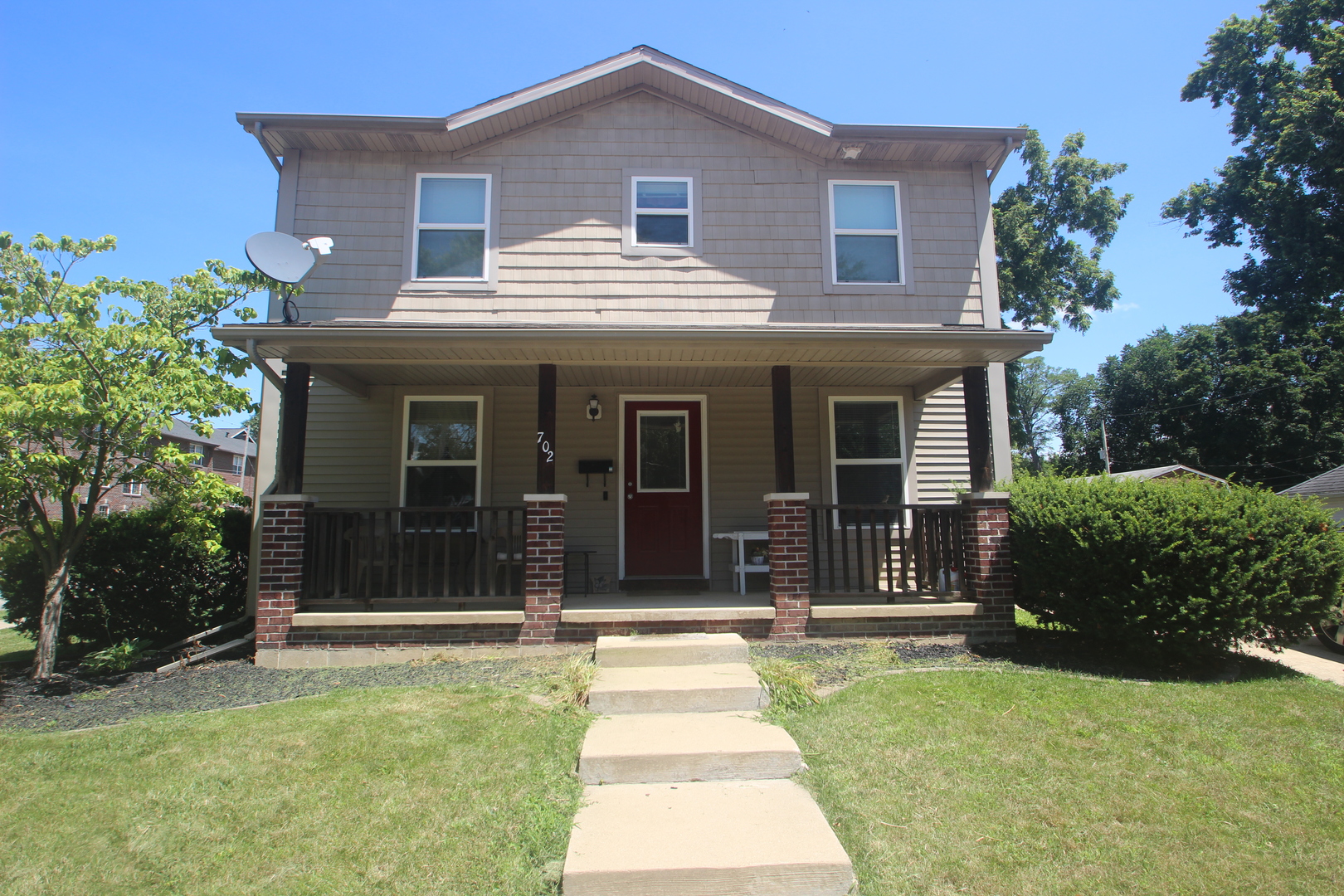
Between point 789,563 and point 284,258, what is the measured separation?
5.53 m

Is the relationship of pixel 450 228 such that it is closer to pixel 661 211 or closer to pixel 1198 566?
pixel 661 211

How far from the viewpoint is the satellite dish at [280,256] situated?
21.9ft

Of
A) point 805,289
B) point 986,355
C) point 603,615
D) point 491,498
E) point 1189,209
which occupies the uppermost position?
point 1189,209

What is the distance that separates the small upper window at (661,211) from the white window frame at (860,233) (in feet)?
5.38

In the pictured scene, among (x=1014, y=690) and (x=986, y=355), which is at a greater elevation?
(x=986, y=355)

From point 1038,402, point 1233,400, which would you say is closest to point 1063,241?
point 1233,400

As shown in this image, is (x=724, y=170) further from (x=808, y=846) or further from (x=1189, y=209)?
(x=1189, y=209)

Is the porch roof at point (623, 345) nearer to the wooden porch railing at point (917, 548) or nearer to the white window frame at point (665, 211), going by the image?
the wooden porch railing at point (917, 548)

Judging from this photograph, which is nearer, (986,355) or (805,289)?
(986,355)

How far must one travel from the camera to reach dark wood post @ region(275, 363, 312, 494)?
6.21 m

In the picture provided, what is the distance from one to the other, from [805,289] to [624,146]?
2.71 m

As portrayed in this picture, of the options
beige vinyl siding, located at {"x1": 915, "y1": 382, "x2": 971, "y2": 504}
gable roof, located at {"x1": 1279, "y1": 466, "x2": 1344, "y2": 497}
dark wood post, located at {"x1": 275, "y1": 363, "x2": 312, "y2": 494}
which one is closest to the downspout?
dark wood post, located at {"x1": 275, "y1": 363, "x2": 312, "y2": 494}

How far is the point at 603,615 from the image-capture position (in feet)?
20.0

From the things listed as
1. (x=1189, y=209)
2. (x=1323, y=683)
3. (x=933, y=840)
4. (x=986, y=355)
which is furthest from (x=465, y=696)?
(x=1189, y=209)
